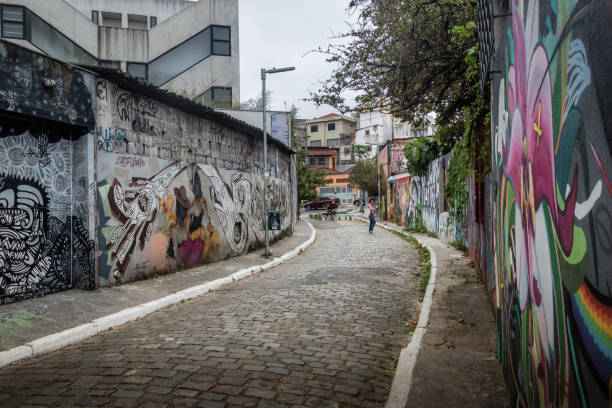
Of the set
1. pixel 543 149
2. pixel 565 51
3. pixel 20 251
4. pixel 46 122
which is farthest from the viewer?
pixel 46 122

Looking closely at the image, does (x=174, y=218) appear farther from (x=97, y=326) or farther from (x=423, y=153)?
(x=423, y=153)

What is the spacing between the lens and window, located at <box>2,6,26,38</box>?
18.7 m

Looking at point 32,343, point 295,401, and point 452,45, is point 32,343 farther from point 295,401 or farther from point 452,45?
point 452,45

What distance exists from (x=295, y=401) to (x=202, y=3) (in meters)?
22.6

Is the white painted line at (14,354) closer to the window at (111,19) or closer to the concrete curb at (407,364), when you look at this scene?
the concrete curb at (407,364)

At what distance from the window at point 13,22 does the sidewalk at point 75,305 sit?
52.1 feet

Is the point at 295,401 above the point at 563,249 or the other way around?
the other way around

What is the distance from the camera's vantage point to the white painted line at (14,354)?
4.59m

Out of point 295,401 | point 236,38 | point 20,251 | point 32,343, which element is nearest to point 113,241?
point 20,251

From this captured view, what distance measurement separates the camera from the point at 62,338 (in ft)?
17.3

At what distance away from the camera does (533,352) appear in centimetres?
245

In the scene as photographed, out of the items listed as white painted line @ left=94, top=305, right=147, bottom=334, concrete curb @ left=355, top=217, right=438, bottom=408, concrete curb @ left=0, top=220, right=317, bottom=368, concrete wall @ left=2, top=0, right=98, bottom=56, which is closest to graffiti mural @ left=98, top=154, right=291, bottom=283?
concrete curb @ left=0, top=220, right=317, bottom=368

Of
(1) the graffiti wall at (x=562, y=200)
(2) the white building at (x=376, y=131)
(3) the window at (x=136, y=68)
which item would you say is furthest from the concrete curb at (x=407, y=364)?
(2) the white building at (x=376, y=131)

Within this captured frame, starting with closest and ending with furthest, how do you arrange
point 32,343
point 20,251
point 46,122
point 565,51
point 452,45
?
point 565,51, point 32,343, point 20,251, point 46,122, point 452,45
